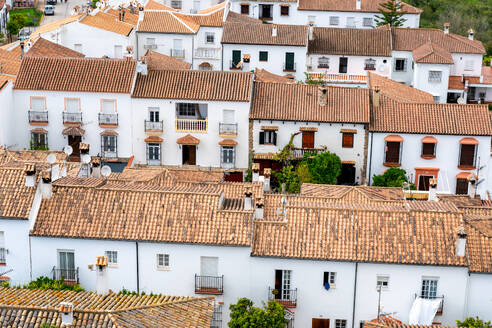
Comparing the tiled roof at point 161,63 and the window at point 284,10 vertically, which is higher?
the window at point 284,10

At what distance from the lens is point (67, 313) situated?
27.8 metres

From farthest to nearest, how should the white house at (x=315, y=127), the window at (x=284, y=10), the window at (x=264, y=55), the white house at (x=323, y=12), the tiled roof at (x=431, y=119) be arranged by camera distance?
the window at (x=284, y=10) → the white house at (x=323, y=12) → the window at (x=264, y=55) → the white house at (x=315, y=127) → the tiled roof at (x=431, y=119)

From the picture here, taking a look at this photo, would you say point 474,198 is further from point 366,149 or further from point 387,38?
point 387,38

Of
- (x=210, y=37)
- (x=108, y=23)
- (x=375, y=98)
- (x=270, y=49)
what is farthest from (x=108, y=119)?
(x=210, y=37)

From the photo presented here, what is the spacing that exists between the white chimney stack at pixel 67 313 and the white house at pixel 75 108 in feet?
105

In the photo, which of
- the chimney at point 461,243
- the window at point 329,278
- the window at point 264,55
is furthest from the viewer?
the window at point 264,55

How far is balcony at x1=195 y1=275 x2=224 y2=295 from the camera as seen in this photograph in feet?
125

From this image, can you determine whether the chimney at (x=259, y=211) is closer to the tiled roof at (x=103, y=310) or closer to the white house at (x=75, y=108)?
the tiled roof at (x=103, y=310)

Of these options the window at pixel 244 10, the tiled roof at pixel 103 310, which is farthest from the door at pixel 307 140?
the window at pixel 244 10

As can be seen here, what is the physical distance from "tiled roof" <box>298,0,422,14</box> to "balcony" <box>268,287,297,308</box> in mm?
58903

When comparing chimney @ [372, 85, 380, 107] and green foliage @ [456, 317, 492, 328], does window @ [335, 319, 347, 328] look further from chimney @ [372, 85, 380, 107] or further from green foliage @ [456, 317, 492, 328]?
chimney @ [372, 85, 380, 107]

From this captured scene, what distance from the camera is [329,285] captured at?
125 ft

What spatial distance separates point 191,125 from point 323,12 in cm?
3872

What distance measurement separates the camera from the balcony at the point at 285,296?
37.9m
